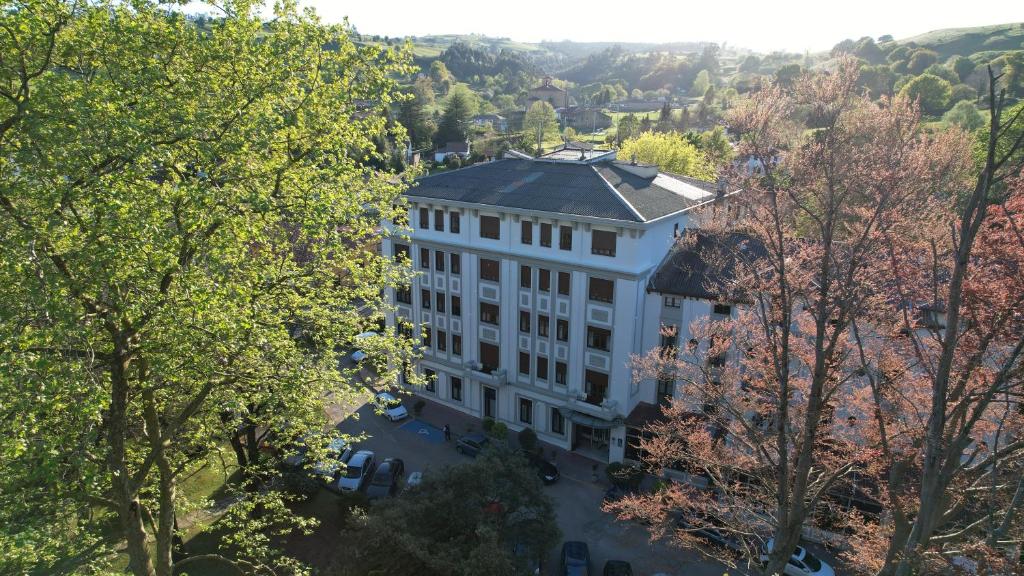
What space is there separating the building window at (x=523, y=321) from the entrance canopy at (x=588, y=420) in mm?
4763

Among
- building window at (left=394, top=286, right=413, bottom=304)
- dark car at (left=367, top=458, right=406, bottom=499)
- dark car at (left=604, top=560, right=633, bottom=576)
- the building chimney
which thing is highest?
the building chimney

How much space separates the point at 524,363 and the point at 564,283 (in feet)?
18.3

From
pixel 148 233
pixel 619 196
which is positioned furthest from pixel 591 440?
pixel 148 233

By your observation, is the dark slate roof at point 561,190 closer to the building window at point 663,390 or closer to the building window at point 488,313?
the building window at point 488,313

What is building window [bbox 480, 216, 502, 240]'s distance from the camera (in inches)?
1233

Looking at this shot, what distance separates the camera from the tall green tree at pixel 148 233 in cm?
912

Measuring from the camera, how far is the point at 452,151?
333 ft

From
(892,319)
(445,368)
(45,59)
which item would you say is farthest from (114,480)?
(445,368)

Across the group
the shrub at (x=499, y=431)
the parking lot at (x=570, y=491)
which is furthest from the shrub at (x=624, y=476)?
the shrub at (x=499, y=431)

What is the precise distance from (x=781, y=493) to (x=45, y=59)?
18385mm

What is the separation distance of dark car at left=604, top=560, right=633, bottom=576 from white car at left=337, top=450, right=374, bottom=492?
12362 mm

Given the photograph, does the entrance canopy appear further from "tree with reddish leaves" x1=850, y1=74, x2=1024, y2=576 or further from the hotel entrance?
"tree with reddish leaves" x1=850, y1=74, x2=1024, y2=576

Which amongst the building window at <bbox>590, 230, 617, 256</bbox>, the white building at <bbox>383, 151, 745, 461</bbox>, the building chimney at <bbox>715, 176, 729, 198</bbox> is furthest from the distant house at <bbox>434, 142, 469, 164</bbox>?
the building chimney at <bbox>715, 176, 729, 198</bbox>

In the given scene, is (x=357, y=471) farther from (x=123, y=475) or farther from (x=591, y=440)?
(x=123, y=475)
